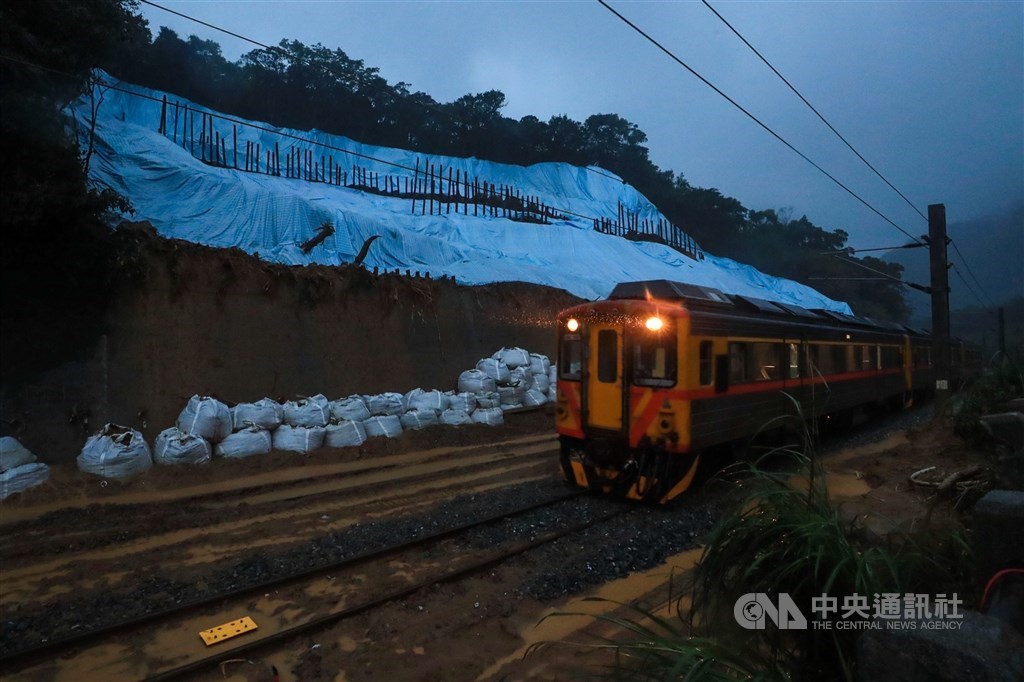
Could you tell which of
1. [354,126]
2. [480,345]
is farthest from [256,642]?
[354,126]

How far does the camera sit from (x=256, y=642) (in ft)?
13.7

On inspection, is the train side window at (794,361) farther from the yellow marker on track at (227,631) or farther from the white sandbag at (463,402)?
the yellow marker on track at (227,631)

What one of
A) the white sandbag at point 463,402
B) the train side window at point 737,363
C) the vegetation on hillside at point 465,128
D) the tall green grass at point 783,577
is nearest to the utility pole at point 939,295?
the vegetation on hillside at point 465,128

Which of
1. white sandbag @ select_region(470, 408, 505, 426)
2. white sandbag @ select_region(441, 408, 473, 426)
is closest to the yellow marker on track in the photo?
white sandbag @ select_region(441, 408, 473, 426)

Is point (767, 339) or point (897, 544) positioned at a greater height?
point (767, 339)

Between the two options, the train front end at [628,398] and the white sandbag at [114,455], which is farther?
the white sandbag at [114,455]

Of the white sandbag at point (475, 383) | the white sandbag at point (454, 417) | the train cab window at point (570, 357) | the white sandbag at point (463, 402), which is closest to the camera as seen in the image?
the train cab window at point (570, 357)

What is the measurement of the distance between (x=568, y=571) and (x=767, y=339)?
517cm

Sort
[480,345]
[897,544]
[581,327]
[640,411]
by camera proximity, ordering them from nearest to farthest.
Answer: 1. [897,544]
2. [640,411]
3. [581,327]
4. [480,345]

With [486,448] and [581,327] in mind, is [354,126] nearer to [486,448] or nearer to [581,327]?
[486,448]

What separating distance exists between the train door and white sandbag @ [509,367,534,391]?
277 inches

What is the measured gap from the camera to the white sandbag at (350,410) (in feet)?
37.2

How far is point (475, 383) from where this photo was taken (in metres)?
14.4

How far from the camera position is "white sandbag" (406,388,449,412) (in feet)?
41.5
